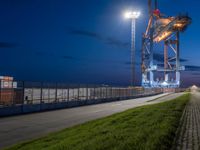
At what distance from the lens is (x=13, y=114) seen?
18.0m

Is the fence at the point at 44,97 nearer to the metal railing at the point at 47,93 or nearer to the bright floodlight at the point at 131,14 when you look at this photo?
the metal railing at the point at 47,93

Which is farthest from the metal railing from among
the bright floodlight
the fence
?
the bright floodlight

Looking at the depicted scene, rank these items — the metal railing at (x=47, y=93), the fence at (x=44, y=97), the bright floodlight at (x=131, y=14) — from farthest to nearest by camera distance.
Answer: the bright floodlight at (x=131, y=14)
the metal railing at (x=47, y=93)
the fence at (x=44, y=97)

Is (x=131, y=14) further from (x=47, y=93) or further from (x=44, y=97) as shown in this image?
(x=44, y=97)

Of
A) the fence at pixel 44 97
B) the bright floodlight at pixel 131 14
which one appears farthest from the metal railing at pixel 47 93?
the bright floodlight at pixel 131 14

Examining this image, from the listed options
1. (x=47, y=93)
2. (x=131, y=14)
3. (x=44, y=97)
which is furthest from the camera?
(x=131, y=14)

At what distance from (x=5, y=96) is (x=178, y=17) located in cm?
8356

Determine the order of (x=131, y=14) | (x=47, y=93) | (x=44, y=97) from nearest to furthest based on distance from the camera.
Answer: (x=44, y=97), (x=47, y=93), (x=131, y=14)

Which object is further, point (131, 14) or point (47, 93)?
point (131, 14)

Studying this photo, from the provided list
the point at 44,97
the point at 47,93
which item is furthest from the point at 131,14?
the point at 44,97

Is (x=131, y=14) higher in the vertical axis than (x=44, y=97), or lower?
higher

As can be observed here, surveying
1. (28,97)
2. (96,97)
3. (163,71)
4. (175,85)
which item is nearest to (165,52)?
(163,71)

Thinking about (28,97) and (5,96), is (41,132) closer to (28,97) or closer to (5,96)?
(5,96)

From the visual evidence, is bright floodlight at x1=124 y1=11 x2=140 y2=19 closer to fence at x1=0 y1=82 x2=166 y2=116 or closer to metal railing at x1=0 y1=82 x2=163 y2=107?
metal railing at x1=0 y1=82 x2=163 y2=107
